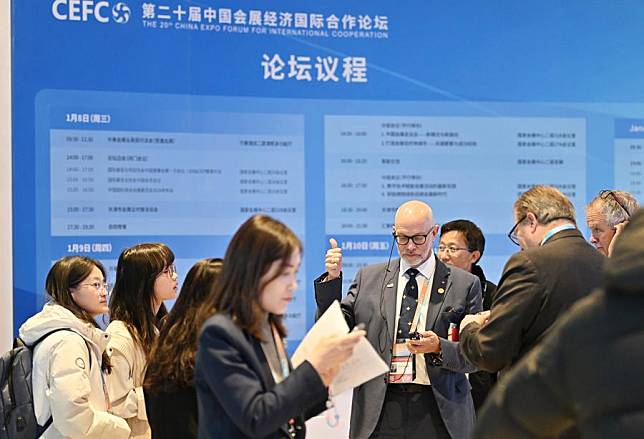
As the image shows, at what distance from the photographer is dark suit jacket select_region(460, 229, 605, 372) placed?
2.81 metres

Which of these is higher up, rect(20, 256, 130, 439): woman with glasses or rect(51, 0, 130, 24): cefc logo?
rect(51, 0, 130, 24): cefc logo

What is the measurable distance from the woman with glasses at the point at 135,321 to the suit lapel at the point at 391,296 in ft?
2.77

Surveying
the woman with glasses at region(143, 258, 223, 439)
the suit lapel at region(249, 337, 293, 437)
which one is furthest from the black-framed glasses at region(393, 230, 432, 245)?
the suit lapel at region(249, 337, 293, 437)

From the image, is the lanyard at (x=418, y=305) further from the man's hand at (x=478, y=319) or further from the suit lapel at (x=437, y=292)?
the man's hand at (x=478, y=319)

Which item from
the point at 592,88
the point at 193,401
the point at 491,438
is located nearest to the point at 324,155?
the point at 592,88

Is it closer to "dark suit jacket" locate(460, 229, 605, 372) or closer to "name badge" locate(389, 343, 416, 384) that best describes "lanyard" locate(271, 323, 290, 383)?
"dark suit jacket" locate(460, 229, 605, 372)

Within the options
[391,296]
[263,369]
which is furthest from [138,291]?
[263,369]

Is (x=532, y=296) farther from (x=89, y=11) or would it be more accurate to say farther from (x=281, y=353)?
(x=89, y=11)

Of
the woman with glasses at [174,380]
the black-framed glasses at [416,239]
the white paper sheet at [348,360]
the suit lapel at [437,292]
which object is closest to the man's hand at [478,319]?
the suit lapel at [437,292]

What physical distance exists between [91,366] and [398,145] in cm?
238

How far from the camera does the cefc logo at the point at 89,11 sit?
445 centimetres

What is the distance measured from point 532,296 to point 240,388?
4.08 ft

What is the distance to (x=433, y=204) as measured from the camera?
493 centimetres

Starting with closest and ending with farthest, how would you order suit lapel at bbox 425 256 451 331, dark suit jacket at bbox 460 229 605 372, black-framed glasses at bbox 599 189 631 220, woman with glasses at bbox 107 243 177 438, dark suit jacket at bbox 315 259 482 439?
dark suit jacket at bbox 460 229 605 372 → woman with glasses at bbox 107 243 177 438 → dark suit jacket at bbox 315 259 482 439 → suit lapel at bbox 425 256 451 331 → black-framed glasses at bbox 599 189 631 220
